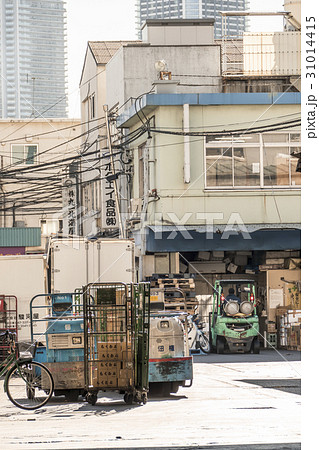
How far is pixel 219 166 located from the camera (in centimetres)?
3247

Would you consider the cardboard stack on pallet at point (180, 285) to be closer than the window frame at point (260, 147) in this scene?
Yes

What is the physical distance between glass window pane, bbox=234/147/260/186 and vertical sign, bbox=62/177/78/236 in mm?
19371

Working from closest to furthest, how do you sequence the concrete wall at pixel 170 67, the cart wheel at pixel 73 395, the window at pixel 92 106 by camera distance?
the cart wheel at pixel 73 395 < the concrete wall at pixel 170 67 < the window at pixel 92 106

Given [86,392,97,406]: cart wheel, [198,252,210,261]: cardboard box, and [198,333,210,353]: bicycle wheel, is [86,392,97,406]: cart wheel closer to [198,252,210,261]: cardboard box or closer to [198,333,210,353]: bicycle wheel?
[198,333,210,353]: bicycle wheel

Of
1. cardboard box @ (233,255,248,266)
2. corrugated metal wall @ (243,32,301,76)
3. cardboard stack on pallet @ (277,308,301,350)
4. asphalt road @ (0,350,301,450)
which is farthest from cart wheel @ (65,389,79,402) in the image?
corrugated metal wall @ (243,32,301,76)

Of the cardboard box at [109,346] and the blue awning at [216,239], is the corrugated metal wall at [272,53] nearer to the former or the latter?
the blue awning at [216,239]

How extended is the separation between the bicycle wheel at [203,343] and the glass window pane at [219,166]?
5.88 meters

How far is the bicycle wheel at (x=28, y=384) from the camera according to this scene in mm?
15320

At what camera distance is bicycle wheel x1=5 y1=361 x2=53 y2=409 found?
15.3 m

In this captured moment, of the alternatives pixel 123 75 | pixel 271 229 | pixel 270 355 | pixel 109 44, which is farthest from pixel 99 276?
pixel 109 44

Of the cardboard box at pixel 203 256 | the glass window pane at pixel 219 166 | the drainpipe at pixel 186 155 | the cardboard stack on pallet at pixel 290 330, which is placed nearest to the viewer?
the cardboard stack on pallet at pixel 290 330

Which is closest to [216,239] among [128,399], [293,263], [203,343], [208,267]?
[208,267]

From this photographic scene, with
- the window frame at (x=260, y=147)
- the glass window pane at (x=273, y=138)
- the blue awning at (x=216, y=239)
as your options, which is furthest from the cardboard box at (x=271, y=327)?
the glass window pane at (x=273, y=138)

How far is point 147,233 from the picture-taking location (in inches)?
1265
